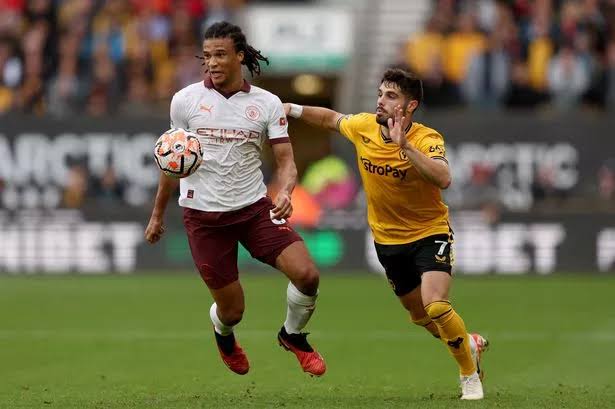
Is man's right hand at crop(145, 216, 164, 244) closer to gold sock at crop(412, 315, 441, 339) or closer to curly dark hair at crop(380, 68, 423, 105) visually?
curly dark hair at crop(380, 68, 423, 105)

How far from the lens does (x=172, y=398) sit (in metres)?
9.84

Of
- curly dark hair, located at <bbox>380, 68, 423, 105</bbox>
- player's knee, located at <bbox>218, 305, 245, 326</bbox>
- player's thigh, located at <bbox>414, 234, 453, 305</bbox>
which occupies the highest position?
curly dark hair, located at <bbox>380, 68, 423, 105</bbox>

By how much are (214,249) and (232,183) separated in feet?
1.70

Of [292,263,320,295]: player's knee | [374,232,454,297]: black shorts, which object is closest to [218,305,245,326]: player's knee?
[292,263,320,295]: player's knee

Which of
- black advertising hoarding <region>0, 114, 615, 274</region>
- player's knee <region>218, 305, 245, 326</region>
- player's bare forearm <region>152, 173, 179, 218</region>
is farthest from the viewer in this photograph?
black advertising hoarding <region>0, 114, 615, 274</region>

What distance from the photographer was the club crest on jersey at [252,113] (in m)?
9.97

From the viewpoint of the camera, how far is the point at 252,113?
9.98 meters

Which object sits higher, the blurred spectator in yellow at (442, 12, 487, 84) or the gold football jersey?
the gold football jersey

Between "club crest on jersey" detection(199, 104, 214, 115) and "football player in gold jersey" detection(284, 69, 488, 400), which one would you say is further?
"club crest on jersey" detection(199, 104, 214, 115)

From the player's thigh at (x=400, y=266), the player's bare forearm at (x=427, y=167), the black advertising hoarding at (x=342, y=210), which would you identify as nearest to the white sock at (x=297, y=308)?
the player's thigh at (x=400, y=266)

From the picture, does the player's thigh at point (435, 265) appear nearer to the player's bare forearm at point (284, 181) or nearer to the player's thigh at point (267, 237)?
the player's thigh at point (267, 237)

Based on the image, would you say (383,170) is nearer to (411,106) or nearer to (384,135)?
(384,135)

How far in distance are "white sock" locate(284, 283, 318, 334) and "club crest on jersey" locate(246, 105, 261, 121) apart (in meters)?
1.25

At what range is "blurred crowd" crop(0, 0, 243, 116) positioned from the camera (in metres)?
22.4
